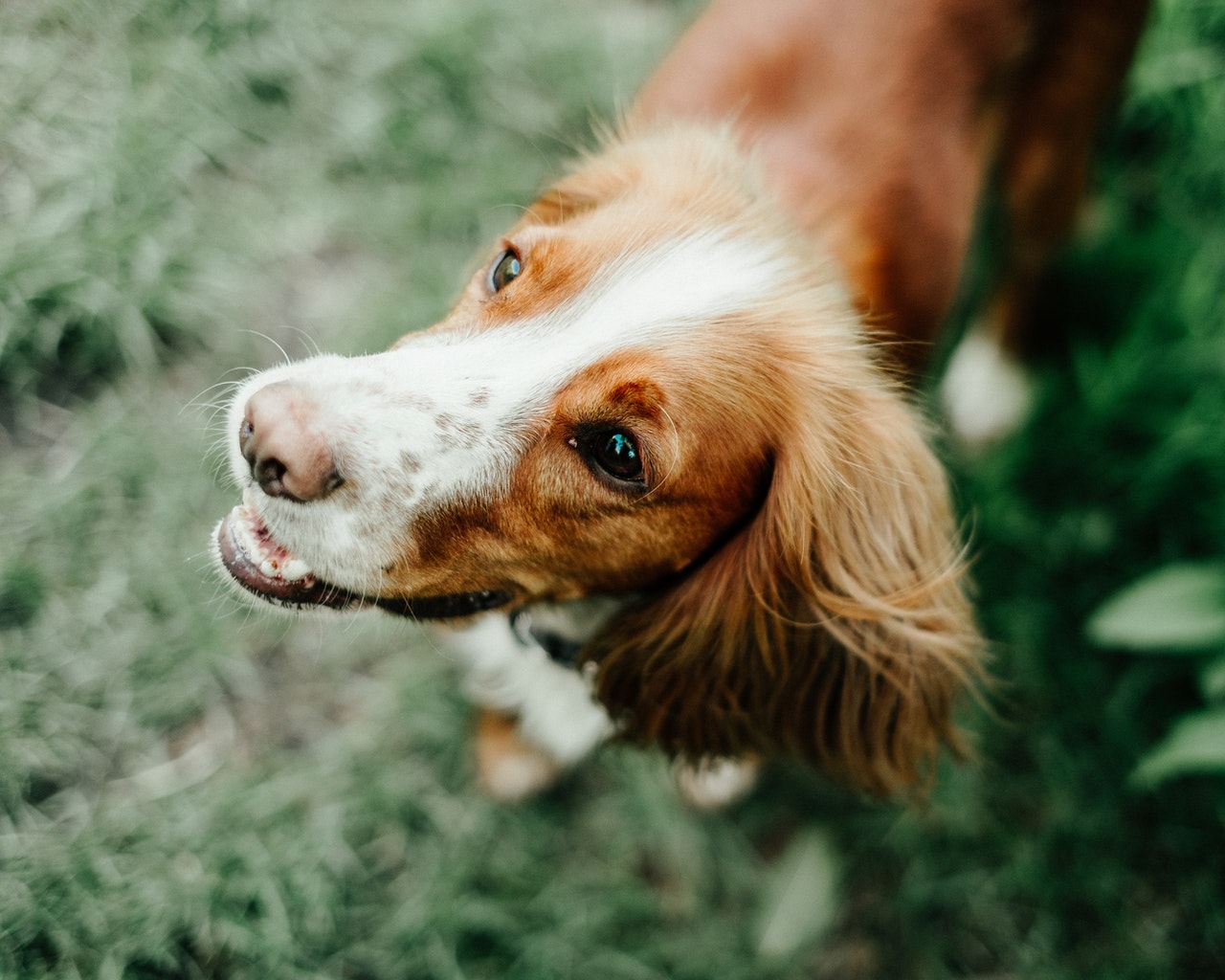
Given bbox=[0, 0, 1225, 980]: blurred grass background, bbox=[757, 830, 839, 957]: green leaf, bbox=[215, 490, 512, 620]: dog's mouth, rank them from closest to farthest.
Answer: bbox=[215, 490, 512, 620]: dog's mouth < bbox=[0, 0, 1225, 980]: blurred grass background < bbox=[757, 830, 839, 957]: green leaf

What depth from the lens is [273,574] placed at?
199 cm

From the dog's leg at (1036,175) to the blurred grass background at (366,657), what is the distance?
19cm

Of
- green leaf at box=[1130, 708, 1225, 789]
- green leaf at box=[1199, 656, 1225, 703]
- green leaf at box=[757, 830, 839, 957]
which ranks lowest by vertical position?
green leaf at box=[757, 830, 839, 957]

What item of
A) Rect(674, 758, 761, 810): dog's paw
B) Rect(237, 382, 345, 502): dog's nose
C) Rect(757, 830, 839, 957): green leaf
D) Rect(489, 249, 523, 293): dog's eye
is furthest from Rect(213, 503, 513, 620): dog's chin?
Rect(757, 830, 839, 957): green leaf

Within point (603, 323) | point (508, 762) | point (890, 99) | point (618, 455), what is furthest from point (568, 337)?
point (508, 762)

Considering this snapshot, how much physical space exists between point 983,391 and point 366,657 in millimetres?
2571

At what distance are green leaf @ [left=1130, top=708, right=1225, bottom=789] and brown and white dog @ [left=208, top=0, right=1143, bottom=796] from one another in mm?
954

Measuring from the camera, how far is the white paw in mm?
3684

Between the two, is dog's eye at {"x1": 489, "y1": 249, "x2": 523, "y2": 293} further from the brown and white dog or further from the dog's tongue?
the dog's tongue

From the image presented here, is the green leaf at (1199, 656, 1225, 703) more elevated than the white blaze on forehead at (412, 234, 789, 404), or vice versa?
the white blaze on forehead at (412, 234, 789, 404)

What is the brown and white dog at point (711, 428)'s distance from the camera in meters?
1.85

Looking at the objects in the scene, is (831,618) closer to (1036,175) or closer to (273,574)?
(273,574)

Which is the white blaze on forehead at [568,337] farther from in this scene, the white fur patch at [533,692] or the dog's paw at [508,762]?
the dog's paw at [508,762]

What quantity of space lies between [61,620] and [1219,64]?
4769 millimetres
